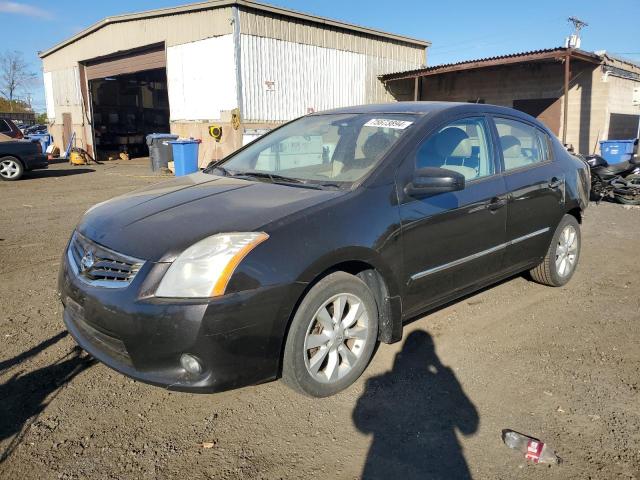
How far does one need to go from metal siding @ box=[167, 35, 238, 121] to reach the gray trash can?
1.30 meters

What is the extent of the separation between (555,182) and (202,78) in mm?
13756

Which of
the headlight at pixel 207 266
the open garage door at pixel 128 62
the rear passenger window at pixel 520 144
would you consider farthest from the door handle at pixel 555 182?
the open garage door at pixel 128 62

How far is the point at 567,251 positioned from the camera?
16.2 ft

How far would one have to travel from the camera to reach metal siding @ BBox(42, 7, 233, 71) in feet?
50.2

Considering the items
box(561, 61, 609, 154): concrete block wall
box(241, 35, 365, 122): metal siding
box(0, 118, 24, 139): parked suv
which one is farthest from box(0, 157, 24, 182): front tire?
box(561, 61, 609, 154): concrete block wall

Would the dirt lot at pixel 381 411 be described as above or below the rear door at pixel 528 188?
below

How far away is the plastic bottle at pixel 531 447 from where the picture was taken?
247 cm

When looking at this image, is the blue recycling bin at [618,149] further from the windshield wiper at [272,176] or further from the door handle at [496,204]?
the windshield wiper at [272,176]

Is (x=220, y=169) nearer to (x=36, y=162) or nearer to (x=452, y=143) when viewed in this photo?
(x=452, y=143)

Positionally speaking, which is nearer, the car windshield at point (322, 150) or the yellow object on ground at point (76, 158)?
the car windshield at point (322, 150)

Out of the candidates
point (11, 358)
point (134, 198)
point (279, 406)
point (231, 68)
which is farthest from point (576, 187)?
point (231, 68)

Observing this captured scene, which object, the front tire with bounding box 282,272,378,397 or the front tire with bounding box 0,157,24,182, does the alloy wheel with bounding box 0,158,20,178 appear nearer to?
the front tire with bounding box 0,157,24,182

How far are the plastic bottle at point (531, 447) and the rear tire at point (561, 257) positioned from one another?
246 cm

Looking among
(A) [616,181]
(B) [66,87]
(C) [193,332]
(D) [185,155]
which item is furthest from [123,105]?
(C) [193,332]
